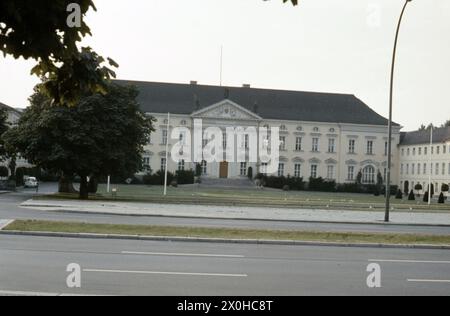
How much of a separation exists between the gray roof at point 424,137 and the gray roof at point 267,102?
247 inches

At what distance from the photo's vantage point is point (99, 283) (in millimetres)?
9555

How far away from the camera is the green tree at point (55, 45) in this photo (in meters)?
6.97

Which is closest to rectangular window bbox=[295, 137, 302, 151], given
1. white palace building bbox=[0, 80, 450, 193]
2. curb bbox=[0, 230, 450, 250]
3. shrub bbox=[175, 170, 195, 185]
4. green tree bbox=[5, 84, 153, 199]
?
white palace building bbox=[0, 80, 450, 193]

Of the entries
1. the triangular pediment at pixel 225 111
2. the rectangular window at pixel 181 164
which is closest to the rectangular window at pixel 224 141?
the triangular pediment at pixel 225 111

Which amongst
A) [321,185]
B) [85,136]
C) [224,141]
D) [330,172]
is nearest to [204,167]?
[224,141]

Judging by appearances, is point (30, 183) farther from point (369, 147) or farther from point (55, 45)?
point (369, 147)

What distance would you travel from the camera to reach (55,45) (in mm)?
7395

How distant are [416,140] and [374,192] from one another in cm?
2121

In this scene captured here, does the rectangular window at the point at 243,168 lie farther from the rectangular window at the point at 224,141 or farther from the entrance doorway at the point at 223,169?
the rectangular window at the point at 224,141

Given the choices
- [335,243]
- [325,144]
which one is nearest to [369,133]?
[325,144]

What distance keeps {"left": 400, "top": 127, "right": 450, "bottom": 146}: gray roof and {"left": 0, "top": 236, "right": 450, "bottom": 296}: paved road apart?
81433mm

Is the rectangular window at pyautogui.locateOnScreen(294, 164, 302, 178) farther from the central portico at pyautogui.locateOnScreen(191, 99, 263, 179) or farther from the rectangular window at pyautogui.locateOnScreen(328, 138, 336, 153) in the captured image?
the central portico at pyautogui.locateOnScreen(191, 99, 263, 179)

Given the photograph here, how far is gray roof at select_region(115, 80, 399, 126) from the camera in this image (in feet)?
322
